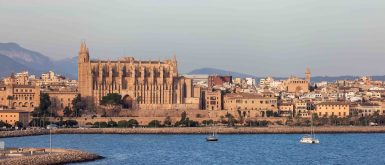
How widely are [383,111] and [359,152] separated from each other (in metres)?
50.5

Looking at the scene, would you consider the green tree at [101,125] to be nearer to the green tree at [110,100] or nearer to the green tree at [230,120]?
the green tree at [110,100]

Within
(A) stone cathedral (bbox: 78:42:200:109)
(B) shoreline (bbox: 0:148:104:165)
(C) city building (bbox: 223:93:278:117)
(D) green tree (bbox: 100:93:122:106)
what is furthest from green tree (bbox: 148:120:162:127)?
(B) shoreline (bbox: 0:148:104:165)

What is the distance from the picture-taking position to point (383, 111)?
118 meters

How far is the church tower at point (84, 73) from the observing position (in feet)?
370

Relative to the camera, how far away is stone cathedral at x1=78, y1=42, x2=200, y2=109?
4456 inches

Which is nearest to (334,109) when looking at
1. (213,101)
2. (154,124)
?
(213,101)

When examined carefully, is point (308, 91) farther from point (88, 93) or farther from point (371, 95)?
point (88, 93)

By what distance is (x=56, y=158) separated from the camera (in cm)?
5175

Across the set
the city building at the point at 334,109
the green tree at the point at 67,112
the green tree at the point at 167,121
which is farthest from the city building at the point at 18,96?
the city building at the point at 334,109

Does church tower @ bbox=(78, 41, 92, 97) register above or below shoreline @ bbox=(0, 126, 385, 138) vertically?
above

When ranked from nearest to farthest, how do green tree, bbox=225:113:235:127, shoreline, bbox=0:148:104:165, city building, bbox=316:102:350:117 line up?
shoreline, bbox=0:148:104:165, green tree, bbox=225:113:235:127, city building, bbox=316:102:350:117

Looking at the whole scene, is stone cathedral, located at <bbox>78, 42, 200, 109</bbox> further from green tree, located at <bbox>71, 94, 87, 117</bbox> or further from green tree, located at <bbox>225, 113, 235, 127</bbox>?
green tree, located at <bbox>225, 113, 235, 127</bbox>

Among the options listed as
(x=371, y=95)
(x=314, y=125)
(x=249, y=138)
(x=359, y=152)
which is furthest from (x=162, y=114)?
(x=359, y=152)

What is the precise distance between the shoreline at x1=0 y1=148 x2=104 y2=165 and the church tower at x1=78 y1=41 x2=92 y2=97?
5504 cm
